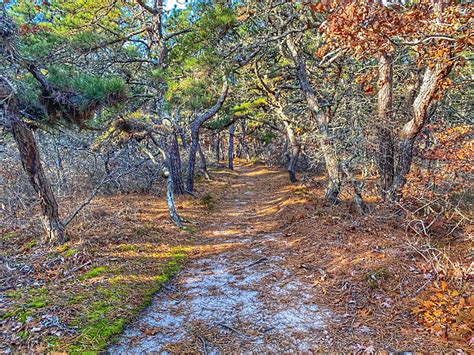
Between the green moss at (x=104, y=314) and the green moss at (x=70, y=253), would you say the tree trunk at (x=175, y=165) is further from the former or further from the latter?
the green moss at (x=104, y=314)

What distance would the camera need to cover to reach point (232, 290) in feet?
15.5

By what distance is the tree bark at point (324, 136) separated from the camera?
26.9 ft

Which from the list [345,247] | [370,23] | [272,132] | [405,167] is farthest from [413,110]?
[272,132]

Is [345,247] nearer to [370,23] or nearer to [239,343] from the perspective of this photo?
[239,343]

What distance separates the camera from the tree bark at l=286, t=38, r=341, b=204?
8.20 meters

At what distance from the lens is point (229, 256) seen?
6184mm

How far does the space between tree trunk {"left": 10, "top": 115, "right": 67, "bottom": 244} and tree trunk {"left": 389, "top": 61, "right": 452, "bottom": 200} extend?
23.4ft

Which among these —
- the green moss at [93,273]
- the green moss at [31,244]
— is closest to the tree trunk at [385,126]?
the green moss at [93,273]

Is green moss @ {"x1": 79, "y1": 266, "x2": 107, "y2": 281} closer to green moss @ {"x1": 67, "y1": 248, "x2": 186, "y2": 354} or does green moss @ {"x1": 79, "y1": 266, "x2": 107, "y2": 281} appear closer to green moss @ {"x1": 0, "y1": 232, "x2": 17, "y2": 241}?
green moss @ {"x1": 67, "y1": 248, "x2": 186, "y2": 354}

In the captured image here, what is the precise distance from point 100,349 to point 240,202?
8.81m

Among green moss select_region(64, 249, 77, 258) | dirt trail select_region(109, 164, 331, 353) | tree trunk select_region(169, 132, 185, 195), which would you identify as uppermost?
tree trunk select_region(169, 132, 185, 195)

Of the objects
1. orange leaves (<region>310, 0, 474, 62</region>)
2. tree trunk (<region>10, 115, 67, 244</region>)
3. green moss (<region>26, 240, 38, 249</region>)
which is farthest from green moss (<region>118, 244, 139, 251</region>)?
orange leaves (<region>310, 0, 474, 62</region>)

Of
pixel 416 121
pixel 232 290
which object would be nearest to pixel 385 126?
pixel 416 121

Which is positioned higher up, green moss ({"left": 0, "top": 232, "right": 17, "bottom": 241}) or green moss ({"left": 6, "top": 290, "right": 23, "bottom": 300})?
green moss ({"left": 0, "top": 232, "right": 17, "bottom": 241})
